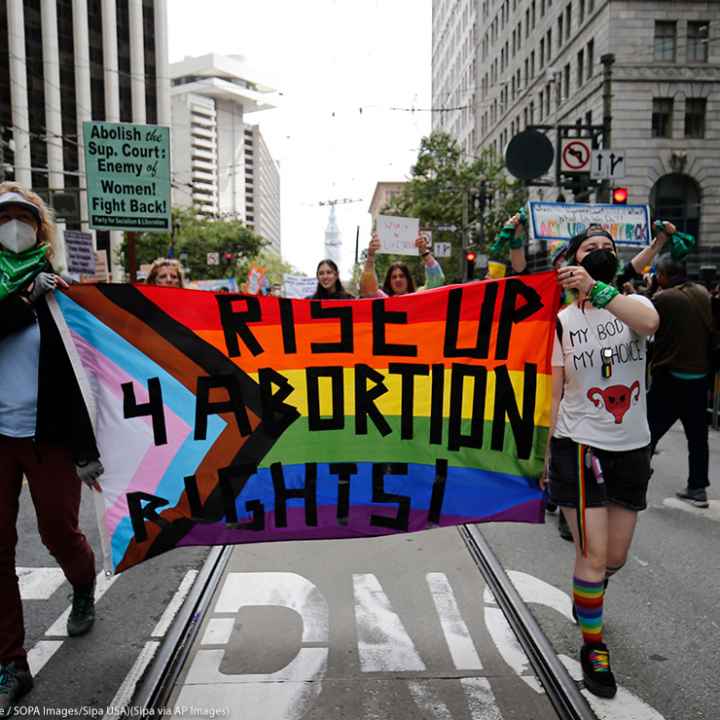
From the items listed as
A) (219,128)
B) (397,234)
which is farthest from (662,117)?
(219,128)

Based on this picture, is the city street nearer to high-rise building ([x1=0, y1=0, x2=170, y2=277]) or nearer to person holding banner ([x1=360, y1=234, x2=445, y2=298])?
person holding banner ([x1=360, y1=234, x2=445, y2=298])

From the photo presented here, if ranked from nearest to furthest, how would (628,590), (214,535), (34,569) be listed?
(214,535) < (628,590) < (34,569)

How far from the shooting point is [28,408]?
3180 millimetres

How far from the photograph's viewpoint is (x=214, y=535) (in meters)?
3.48

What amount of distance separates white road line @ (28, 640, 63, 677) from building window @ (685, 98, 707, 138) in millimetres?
37866

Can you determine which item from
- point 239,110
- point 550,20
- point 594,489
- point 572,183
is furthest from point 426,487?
point 239,110

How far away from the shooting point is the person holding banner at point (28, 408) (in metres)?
3.13

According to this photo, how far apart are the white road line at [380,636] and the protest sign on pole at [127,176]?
5432 mm

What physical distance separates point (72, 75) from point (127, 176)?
57899mm

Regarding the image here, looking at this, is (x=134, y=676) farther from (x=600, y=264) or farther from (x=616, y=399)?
(x=600, y=264)

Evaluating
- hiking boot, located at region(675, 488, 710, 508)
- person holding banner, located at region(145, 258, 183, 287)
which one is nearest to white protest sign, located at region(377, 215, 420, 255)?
hiking boot, located at region(675, 488, 710, 508)

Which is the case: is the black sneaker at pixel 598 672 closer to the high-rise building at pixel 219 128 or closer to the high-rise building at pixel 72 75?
the high-rise building at pixel 72 75

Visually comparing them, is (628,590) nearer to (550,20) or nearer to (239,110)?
(550,20)

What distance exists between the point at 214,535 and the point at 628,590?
98.3 inches
